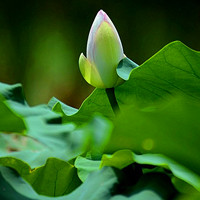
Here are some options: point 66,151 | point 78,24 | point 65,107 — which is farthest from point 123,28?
point 66,151

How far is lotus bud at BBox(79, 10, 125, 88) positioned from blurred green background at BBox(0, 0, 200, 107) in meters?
4.85

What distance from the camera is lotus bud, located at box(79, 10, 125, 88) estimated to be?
0.49m

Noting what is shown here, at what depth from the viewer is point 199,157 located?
33cm

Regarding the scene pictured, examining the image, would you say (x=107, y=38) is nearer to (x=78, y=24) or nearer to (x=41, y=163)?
(x=41, y=163)

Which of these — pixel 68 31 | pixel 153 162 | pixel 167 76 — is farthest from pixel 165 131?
pixel 68 31

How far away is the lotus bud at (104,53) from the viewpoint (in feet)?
1.62

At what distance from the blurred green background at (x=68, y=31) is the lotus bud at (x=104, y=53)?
15.9 feet

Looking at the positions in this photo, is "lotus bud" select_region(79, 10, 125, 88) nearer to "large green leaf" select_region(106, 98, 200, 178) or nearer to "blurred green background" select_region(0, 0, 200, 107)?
"large green leaf" select_region(106, 98, 200, 178)

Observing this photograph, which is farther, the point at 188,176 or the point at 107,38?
the point at 107,38

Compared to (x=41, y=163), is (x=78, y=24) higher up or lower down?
lower down

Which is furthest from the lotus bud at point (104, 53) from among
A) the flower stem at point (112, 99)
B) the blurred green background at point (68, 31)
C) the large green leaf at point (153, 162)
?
the blurred green background at point (68, 31)

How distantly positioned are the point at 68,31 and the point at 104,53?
5196 mm

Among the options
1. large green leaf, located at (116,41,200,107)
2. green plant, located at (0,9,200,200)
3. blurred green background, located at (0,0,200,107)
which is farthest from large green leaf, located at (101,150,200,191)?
blurred green background, located at (0,0,200,107)

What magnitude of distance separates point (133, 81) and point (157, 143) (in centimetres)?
16
